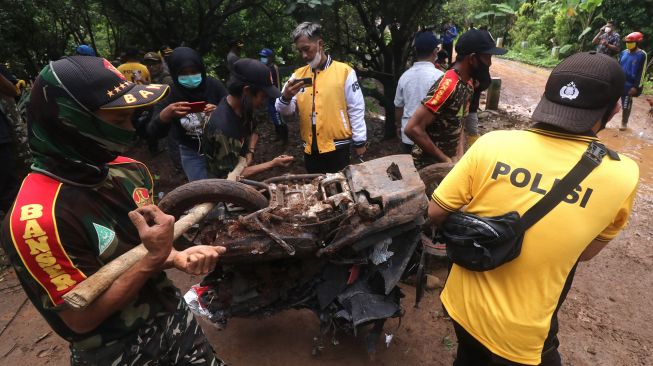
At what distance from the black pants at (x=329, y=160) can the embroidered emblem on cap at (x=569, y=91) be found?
285 cm

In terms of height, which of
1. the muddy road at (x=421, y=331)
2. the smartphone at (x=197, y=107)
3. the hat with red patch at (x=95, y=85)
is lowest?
the muddy road at (x=421, y=331)

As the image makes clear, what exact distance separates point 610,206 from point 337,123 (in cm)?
290

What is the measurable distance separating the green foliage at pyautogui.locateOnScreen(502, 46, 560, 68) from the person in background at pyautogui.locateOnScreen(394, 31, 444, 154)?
49.6 feet

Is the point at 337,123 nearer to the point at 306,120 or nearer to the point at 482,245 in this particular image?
the point at 306,120

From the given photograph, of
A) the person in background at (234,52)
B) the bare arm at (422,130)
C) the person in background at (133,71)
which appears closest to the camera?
the bare arm at (422,130)

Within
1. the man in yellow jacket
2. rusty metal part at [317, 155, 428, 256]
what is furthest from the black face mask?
rusty metal part at [317, 155, 428, 256]

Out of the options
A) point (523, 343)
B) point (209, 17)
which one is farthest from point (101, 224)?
point (209, 17)

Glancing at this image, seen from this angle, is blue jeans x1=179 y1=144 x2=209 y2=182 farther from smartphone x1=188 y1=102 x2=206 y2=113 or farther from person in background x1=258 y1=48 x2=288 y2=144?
person in background x1=258 y1=48 x2=288 y2=144

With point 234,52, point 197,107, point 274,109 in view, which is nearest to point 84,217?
point 197,107

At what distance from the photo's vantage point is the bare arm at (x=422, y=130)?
347 centimetres

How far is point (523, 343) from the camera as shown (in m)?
1.81

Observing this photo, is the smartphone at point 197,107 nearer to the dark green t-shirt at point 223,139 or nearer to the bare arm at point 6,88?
the dark green t-shirt at point 223,139

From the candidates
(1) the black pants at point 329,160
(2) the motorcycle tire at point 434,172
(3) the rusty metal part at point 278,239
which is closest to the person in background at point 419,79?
(1) the black pants at point 329,160

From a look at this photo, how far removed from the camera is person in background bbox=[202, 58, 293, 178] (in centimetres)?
322
